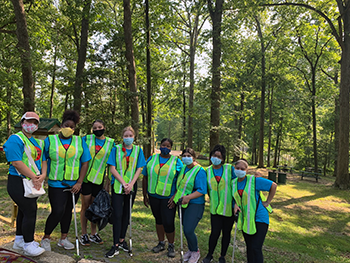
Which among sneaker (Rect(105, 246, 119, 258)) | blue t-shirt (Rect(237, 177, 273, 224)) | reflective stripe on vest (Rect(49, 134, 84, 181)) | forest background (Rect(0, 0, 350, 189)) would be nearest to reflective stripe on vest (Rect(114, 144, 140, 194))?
reflective stripe on vest (Rect(49, 134, 84, 181))

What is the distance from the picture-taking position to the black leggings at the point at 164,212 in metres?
3.84

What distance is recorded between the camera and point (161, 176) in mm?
3852

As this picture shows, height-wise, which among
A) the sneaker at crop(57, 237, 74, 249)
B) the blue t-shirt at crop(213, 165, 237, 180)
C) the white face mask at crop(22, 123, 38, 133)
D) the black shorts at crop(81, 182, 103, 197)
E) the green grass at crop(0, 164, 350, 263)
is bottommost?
the green grass at crop(0, 164, 350, 263)

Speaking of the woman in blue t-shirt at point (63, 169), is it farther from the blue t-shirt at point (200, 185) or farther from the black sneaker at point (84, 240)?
the blue t-shirt at point (200, 185)

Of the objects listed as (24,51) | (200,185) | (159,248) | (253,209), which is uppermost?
(24,51)

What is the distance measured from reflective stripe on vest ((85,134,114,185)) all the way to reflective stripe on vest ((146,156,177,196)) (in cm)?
76

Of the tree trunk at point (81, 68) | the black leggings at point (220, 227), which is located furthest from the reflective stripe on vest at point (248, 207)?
the tree trunk at point (81, 68)

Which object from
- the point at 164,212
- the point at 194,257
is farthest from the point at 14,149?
the point at 194,257

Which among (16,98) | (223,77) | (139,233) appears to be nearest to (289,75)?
(223,77)

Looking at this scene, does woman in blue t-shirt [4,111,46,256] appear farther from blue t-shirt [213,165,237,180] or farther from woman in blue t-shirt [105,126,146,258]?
blue t-shirt [213,165,237,180]

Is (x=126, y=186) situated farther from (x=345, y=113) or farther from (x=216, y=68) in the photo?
(x=345, y=113)

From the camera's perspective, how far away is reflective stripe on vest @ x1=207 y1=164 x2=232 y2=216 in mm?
3621

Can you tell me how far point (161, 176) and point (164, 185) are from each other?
6.0 inches

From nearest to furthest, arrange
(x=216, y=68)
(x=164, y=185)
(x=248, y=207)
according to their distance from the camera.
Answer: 1. (x=248, y=207)
2. (x=164, y=185)
3. (x=216, y=68)
